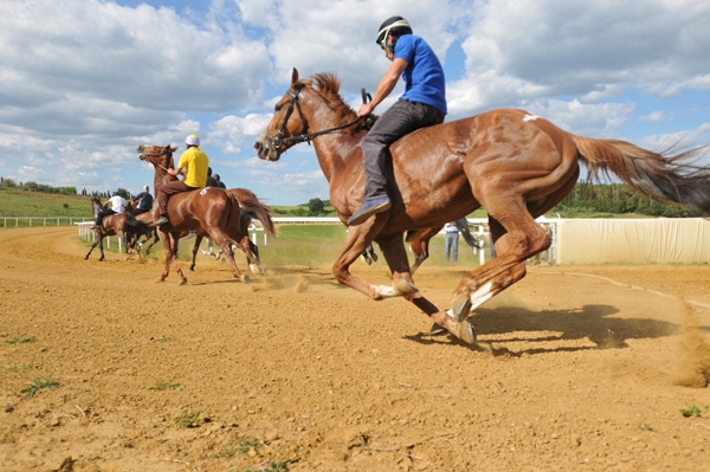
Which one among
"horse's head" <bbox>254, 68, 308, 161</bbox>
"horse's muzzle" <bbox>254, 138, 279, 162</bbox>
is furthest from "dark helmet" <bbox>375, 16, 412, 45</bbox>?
"horse's muzzle" <bbox>254, 138, 279, 162</bbox>

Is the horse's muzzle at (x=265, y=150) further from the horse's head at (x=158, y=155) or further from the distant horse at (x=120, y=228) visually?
the distant horse at (x=120, y=228)

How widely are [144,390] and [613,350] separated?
13.9 ft

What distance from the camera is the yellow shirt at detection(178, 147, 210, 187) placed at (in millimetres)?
12297

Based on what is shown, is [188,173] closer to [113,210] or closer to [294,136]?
[294,136]

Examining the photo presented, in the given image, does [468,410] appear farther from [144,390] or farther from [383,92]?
[383,92]

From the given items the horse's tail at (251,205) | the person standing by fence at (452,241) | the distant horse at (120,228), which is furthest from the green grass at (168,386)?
the distant horse at (120,228)

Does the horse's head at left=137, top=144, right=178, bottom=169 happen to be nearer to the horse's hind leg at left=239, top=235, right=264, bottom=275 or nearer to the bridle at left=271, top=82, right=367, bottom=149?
the horse's hind leg at left=239, top=235, right=264, bottom=275

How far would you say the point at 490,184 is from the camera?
5.22m

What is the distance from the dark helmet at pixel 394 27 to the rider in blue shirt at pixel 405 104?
0.10 m

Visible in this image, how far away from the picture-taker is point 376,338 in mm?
6062

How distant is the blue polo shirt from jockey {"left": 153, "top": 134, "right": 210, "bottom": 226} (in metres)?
7.48

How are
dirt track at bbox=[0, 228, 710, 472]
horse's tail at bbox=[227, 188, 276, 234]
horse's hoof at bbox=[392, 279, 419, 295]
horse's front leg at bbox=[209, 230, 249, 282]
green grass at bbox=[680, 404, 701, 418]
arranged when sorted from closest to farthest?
1. dirt track at bbox=[0, 228, 710, 472]
2. green grass at bbox=[680, 404, 701, 418]
3. horse's hoof at bbox=[392, 279, 419, 295]
4. horse's front leg at bbox=[209, 230, 249, 282]
5. horse's tail at bbox=[227, 188, 276, 234]

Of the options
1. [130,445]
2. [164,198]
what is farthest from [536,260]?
[130,445]

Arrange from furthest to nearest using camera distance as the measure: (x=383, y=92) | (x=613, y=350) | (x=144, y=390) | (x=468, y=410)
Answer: (x=383, y=92), (x=613, y=350), (x=144, y=390), (x=468, y=410)
